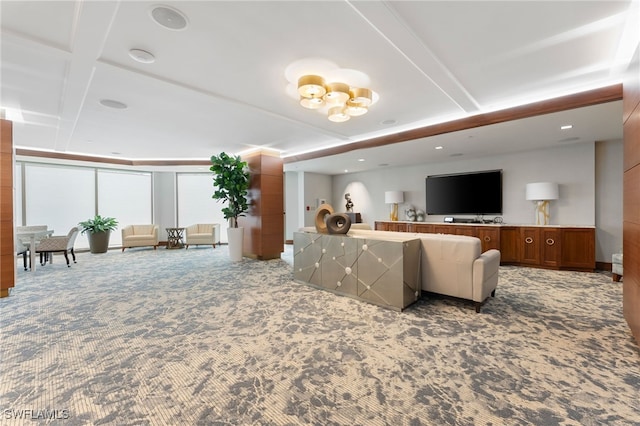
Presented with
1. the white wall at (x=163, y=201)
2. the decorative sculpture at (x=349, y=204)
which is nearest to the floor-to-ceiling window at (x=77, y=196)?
the white wall at (x=163, y=201)

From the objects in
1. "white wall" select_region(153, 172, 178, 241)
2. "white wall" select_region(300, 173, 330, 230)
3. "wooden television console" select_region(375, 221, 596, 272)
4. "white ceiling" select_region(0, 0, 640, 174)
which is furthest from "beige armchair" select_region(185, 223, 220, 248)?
"wooden television console" select_region(375, 221, 596, 272)

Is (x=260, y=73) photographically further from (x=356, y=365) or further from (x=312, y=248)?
(x=356, y=365)

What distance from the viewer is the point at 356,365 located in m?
1.98

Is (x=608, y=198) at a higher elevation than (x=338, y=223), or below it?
higher

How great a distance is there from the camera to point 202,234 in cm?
780

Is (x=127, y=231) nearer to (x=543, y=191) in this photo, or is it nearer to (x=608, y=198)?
(x=543, y=191)

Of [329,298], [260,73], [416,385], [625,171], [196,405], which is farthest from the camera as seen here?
[329,298]

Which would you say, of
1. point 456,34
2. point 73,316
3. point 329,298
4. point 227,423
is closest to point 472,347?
point 329,298

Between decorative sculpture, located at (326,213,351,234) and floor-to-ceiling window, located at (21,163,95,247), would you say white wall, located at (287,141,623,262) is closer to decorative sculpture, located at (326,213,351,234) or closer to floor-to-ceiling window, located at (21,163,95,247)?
decorative sculpture, located at (326,213,351,234)

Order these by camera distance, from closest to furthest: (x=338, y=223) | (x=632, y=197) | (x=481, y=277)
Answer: (x=632, y=197) < (x=481, y=277) < (x=338, y=223)

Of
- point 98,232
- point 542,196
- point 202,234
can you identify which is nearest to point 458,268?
point 542,196

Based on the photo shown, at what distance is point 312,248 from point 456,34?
298 cm

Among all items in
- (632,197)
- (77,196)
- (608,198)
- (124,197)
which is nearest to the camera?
(632,197)

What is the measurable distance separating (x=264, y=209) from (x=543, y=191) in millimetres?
5698
